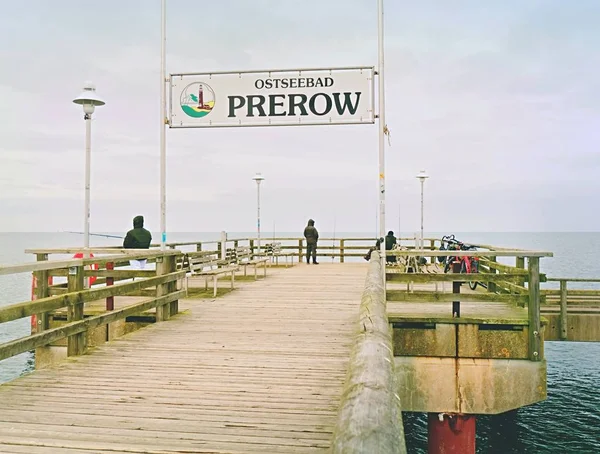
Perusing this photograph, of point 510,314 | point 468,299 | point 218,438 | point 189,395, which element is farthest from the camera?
point 510,314

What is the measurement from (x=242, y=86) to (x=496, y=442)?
396 inches

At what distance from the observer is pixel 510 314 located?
28.9 feet

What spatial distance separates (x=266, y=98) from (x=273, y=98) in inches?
5.7

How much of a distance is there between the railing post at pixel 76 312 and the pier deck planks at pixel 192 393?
7.1 inches

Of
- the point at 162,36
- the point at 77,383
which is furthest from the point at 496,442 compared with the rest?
the point at 162,36

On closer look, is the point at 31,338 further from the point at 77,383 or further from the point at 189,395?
the point at 189,395

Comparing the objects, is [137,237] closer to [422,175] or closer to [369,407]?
[369,407]

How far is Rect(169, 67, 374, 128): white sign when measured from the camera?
10594 mm

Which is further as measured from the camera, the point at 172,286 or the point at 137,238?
the point at 137,238

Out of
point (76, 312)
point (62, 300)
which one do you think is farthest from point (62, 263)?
point (76, 312)

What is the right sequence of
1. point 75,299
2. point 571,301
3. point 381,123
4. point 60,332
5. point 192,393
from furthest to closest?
point 571,301 < point 381,123 < point 75,299 < point 60,332 < point 192,393

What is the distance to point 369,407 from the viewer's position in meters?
2.44

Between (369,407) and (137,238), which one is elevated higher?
(137,238)

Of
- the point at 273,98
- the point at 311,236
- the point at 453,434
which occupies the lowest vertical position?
the point at 453,434
